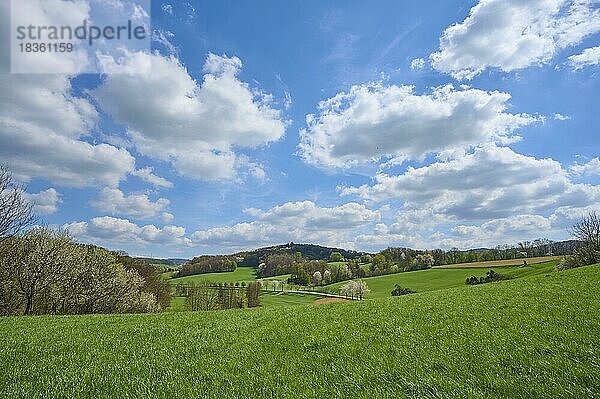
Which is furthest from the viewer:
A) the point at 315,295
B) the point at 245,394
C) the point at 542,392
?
the point at 315,295

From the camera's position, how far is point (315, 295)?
112 m

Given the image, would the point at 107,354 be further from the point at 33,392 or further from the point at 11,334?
the point at 11,334

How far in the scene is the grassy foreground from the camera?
786 cm

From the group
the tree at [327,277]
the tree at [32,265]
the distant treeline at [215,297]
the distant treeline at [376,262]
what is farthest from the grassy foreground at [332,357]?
the tree at [327,277]

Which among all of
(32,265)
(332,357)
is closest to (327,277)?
(32,265)

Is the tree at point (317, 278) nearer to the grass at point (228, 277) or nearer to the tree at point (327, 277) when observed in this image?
the tree at point (327, 277)

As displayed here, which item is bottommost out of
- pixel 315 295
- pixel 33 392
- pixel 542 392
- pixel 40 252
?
pixel 315 295

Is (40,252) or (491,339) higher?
(40,252)

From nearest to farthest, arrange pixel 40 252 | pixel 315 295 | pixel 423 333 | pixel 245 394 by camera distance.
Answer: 1. pixel 245 394
2. pixel 423 333
3. pixel 40 252
4. pixel 315 295

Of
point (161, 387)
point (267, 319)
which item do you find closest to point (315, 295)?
point (267, 319)

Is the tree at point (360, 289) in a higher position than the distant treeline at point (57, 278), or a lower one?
lower

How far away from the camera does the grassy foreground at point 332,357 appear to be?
7855 mm

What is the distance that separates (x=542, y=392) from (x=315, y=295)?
352 feet

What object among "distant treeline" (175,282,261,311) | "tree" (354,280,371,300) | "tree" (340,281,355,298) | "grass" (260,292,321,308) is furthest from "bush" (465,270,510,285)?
"distant treeline" (175,282,261,311)
